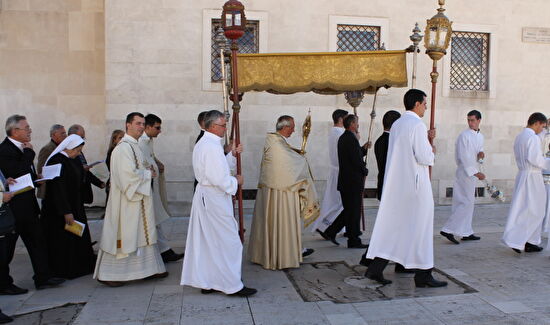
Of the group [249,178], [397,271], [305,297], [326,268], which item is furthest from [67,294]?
[249,178]

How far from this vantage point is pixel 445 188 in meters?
10.3

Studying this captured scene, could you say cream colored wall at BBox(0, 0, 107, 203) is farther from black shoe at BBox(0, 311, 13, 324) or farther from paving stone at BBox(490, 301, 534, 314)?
paving stone at BBox(490, 301, 534, 314)

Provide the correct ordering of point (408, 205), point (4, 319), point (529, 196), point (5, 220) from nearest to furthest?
1. point (4, 319)
2. point (5, 220)
3. point (408, 205)
4. point (529, 196)

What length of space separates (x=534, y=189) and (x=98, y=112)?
775cm

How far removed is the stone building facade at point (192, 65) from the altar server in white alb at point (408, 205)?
4.72 m

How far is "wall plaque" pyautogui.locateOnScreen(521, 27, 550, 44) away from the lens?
415 inches

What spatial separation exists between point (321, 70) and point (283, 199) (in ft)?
5.26

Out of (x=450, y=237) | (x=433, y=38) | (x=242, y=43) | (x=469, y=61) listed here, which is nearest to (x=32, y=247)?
(x=433, y=38)

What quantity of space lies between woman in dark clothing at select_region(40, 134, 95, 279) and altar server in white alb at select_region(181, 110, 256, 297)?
1563mm

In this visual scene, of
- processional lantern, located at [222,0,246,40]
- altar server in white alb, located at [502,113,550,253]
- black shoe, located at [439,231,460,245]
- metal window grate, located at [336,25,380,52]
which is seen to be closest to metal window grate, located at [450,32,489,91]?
metal window grate, located at [336,25,380,52]

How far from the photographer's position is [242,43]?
9.55 m

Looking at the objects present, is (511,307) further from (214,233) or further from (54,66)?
(54,66)

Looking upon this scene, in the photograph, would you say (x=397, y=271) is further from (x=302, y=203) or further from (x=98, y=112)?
(x=98, y=112)

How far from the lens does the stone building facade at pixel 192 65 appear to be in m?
9.20
